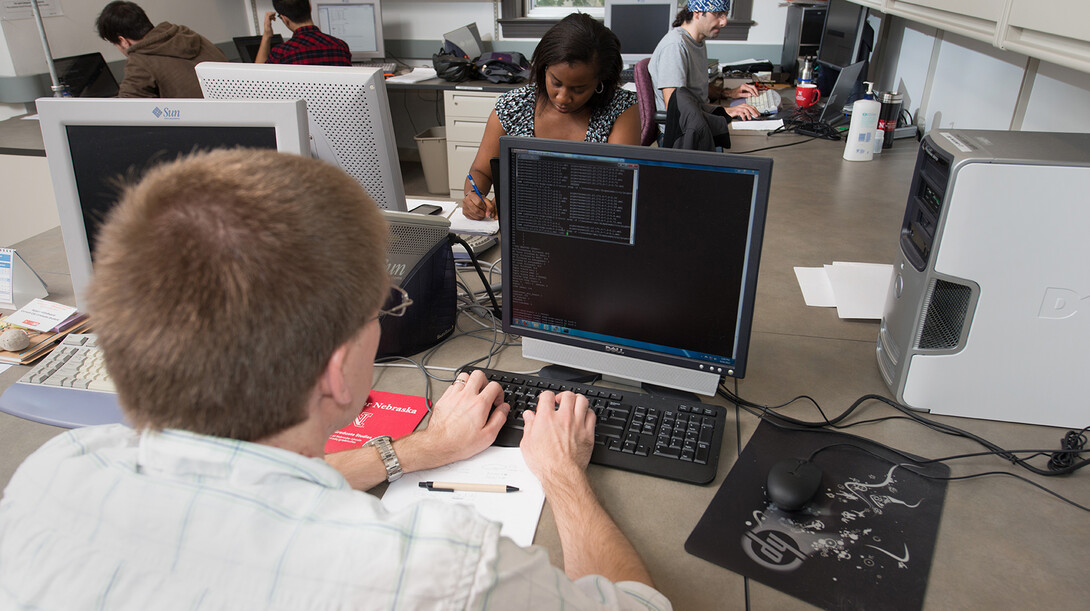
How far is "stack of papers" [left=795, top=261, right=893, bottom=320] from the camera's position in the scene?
136cm

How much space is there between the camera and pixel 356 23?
4691 millimetres

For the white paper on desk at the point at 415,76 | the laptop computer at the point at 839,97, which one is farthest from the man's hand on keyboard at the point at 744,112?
the white paper on desk at the point at 415,76

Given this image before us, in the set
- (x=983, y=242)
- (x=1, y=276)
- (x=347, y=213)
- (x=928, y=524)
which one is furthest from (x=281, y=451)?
(x=1, y=276)

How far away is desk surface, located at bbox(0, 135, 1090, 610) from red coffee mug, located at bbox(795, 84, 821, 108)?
176 centimetres

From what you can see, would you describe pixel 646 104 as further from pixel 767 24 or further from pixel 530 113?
pixel 767 24

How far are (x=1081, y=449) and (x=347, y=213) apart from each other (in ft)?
3.42

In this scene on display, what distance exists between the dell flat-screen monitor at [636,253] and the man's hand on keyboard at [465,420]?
16 cm

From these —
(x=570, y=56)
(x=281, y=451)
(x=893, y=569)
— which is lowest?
(x=893, y=569)

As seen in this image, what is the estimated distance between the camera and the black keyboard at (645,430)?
0.92 m

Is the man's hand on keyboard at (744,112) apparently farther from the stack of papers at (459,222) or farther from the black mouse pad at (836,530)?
the black mouse pad at (836,530)

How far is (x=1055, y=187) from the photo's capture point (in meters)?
0.89

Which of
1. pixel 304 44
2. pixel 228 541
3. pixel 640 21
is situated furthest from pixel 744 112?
pixel 228 541

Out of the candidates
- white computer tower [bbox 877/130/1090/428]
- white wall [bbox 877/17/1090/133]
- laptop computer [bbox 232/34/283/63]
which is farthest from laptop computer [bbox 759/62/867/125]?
Answer: laptop computer [bbox 232/34/283/63]

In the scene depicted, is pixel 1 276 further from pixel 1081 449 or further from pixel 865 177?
pixel 865 177
